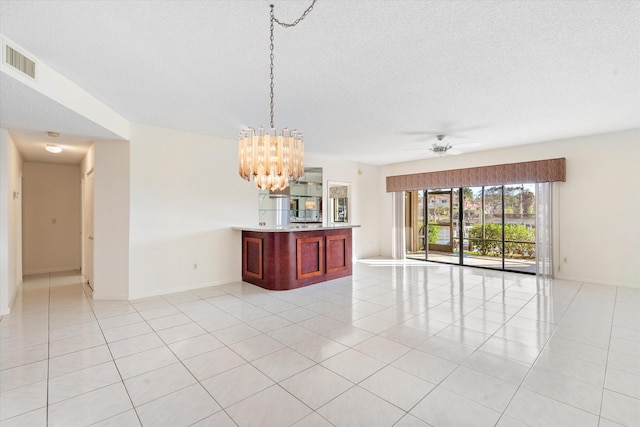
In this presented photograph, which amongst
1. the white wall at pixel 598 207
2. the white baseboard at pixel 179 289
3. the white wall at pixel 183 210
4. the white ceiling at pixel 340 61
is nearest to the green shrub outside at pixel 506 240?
the white wall at pixel 598 207

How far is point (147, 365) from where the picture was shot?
2.59 m

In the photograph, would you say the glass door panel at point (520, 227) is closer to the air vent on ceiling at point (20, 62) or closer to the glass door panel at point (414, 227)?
the glass door panel at point (414, 227)

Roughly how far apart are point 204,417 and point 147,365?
1006 millimetres

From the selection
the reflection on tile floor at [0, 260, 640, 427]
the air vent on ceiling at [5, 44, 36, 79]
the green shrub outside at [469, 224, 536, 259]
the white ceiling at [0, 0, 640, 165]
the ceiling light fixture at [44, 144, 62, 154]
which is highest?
the white ceiling at [0, 0, 640, 165]

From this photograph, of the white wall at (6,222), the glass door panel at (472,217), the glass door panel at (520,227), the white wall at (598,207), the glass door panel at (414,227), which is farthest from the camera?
the glass door panel at (414,227)

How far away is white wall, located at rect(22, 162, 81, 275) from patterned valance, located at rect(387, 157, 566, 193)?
318 inches

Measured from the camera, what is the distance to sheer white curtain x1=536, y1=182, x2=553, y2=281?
5770mm

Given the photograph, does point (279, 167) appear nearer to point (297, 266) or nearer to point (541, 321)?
point (297, 266)

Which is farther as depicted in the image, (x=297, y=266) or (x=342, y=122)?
(x=297, y=266)

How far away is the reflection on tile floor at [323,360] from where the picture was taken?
6.51ft

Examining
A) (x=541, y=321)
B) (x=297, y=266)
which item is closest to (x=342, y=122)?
(x=297, y=266)

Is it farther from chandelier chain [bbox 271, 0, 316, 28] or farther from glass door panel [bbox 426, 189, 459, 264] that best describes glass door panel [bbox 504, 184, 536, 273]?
chandelier chain [bbox 271, 0, 316, 28]

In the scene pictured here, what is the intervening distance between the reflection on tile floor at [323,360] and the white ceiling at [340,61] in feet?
8.12

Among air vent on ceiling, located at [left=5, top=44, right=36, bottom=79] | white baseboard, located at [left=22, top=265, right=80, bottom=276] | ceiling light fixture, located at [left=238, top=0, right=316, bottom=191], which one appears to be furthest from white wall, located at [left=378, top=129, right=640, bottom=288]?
white baseboard, located at [left=22, top=265, right=80, bottom=276]
